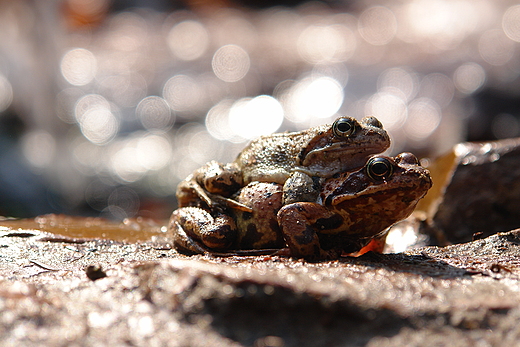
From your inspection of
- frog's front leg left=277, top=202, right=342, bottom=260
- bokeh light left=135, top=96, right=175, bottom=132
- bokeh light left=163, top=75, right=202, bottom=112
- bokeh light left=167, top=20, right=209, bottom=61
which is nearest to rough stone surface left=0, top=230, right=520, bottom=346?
frog's front leg left=277, top=202, right=342, bottom=260

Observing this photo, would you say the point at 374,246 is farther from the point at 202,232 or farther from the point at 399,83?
the point at 399,83

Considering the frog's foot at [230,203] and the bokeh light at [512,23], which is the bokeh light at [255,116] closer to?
the frog's foot at [230,203]

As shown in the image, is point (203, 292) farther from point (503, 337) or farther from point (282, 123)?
point (282, 123)

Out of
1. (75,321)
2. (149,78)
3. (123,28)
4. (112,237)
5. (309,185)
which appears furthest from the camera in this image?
(123,28)

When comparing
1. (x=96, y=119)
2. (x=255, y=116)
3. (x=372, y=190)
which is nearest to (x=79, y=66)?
(x=96, y=119)

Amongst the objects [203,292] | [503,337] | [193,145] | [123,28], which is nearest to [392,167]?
[503,337]
